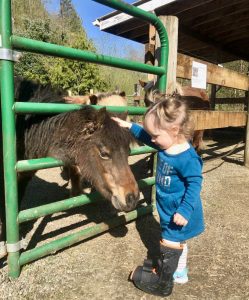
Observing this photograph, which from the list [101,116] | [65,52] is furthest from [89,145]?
[65,52]

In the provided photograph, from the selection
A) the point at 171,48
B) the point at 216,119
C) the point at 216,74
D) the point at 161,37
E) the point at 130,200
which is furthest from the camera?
the point at 216,119

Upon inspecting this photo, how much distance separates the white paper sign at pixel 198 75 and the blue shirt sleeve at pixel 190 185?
7.51 feet

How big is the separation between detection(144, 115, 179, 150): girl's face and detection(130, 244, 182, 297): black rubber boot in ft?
2.57

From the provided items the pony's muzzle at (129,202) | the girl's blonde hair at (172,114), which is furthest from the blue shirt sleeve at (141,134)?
the pony's muzzle at (129,202)

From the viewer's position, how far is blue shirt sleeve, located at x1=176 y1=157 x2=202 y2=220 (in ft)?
6.68

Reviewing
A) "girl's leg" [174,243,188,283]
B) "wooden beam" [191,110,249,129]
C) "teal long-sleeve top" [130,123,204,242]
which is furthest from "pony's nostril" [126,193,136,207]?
"wooden beam" [191,110,249,129]

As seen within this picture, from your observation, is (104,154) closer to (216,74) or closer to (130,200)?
(130,200)

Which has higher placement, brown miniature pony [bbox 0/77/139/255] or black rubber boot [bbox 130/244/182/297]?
brown miniature pony [bbox 0/77/139/255]

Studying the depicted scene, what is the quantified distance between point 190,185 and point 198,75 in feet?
8.44

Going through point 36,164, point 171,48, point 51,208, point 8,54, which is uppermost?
point 171,48

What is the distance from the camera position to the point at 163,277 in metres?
2.13

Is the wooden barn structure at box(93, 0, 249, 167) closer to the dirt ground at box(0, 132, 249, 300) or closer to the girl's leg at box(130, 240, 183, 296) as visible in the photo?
the dirt ground at box(0, 132, 249, 300)

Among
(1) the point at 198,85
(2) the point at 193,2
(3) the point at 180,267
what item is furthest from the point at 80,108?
(2) the point at 193,2

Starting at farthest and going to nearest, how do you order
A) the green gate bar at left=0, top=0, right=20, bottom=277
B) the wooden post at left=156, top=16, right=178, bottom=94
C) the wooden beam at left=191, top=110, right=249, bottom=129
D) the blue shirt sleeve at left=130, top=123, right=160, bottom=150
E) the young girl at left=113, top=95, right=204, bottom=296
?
the wooden beam at left=191, top=110, right=249, bottom=129
the wooden post at left=156, top=16, right=178, bottom=94
the blue shirt sleeve at left=130, top=123, right=160, bottom=150
the young girl at left=113, top=95, right=204, bottom=296
the green gate bar at left=0, top=0, right=20, bottom=277
